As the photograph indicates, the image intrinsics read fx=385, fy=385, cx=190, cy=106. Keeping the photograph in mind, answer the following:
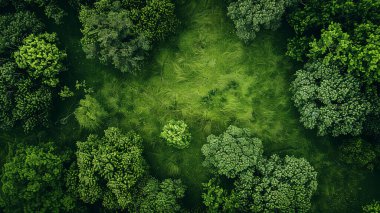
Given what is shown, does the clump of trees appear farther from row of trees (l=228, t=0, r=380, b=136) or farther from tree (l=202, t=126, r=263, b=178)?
row of trees (l=228, t=0, r=380, b=136)

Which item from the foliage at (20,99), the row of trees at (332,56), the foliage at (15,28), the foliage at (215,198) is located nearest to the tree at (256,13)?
the row of trees at (332,56)

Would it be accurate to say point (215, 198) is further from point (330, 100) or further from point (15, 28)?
point (15, 28)

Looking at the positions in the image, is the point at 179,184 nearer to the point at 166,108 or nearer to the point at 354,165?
the point at 166,108

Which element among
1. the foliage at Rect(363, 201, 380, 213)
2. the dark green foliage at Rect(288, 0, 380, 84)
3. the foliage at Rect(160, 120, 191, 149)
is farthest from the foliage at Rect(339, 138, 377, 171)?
the foliage at Rect(160, 120, 191, 149)

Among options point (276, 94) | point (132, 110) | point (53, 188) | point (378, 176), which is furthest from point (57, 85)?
point (378, 176)

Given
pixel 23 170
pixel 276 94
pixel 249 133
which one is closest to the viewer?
pixel 23 170

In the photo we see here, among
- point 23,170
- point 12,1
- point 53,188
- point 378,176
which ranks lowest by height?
point 378,176
